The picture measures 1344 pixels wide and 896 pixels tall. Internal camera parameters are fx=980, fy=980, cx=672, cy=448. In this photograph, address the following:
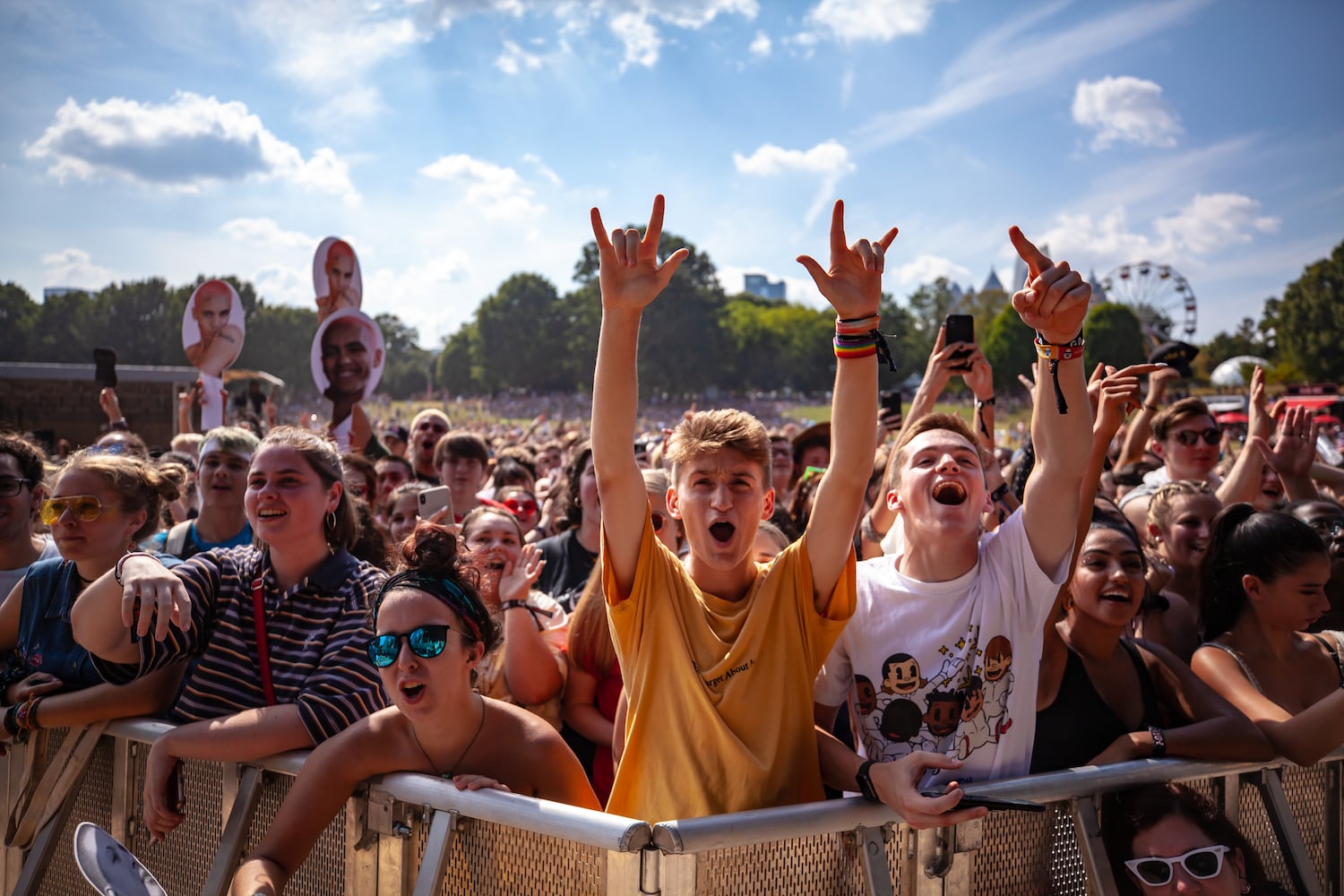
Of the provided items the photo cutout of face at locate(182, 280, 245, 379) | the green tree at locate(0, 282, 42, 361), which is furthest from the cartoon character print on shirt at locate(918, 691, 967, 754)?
the green tree at locate(0, 282, 42, 361)

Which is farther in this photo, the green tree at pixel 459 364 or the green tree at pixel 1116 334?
the green tree at pixel 459 364

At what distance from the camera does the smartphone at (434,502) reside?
3.88 metres

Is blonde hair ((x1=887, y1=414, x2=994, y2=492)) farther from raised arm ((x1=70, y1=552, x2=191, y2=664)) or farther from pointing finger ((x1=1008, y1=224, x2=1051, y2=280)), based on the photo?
raised arm ((x1=70, y1=552, x2=191, y2=664))

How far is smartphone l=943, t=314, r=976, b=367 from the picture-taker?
4.32 metres

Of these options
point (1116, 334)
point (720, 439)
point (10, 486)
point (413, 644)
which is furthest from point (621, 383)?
point (1116, 334)

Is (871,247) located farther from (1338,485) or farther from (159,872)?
(1338,485)

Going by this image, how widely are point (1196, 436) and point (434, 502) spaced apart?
459cm

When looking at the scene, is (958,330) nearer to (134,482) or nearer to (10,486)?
(134,482)

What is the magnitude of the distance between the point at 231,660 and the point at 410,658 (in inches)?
30.1

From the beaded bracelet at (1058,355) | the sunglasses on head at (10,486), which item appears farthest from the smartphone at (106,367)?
A: the beaded bracelet at (1058,355)

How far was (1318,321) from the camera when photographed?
62.2 meters

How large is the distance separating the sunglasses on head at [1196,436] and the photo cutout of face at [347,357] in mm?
6124

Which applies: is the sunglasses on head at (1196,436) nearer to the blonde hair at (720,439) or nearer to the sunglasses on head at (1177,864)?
the sunglasses on head at (1177,864)

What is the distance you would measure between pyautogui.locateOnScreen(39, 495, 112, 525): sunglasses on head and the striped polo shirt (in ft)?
1.90
